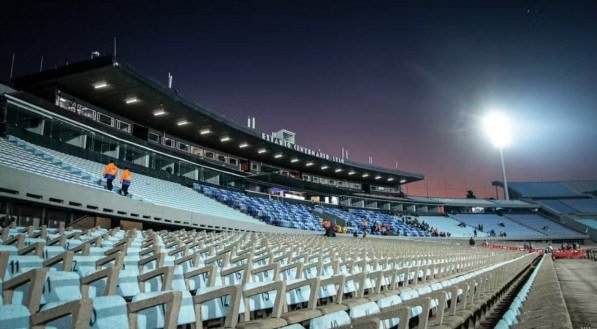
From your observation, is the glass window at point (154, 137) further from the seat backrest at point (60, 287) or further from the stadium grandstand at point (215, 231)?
the seat backrest at point (60, 287)

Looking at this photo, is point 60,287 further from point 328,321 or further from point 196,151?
point 196,151

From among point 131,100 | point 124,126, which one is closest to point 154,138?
point 124,126

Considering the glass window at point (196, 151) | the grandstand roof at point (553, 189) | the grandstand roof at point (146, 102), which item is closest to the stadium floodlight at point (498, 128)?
the grandstand roof at point (553, 189)

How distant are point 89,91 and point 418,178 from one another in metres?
42.3

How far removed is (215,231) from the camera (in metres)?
17.5

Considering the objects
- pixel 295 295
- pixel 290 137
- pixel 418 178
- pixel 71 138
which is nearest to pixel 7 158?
pixel 71 138

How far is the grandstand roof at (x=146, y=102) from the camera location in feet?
57.6

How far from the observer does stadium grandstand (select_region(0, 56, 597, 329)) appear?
8.49 ft

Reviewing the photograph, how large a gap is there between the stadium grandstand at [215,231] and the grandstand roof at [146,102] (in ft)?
0.40

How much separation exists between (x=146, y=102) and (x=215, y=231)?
370 inches

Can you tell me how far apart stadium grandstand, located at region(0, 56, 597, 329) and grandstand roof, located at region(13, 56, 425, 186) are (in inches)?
4.8

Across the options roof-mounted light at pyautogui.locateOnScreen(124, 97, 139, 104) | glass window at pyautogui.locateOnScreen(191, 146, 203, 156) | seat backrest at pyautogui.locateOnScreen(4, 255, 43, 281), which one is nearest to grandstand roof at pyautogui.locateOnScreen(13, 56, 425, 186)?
roof-mounted light at pyautogui.locateOnScreen(124, 97, 139, 104)

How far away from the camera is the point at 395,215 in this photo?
4678 cm

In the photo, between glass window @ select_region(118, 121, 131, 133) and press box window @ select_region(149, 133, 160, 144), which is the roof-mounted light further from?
press box window @ select_region(149, 133, 160, 144)
